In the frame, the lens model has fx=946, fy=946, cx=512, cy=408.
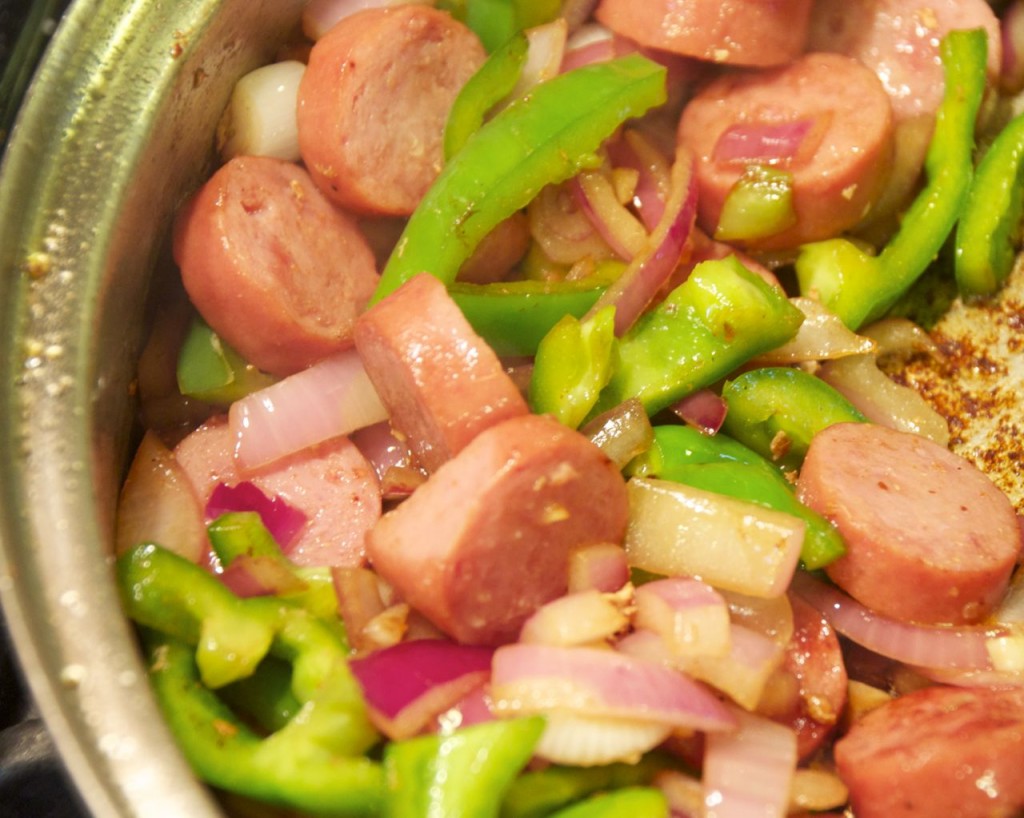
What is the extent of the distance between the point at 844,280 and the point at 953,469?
481 mm

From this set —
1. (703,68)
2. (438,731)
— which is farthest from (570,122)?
(438,731)

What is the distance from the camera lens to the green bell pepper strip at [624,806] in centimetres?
128

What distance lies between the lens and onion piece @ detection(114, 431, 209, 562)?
1.54m

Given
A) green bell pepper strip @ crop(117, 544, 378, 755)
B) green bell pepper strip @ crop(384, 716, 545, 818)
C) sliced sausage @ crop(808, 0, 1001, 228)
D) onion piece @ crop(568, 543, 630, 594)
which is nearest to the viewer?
green bell pepper strip @ crop(384, 716, 545, 818)

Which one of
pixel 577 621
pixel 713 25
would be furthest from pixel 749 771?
pixel 713 25

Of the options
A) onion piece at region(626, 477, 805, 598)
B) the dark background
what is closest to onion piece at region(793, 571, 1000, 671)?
onion piece at region(626, 477, 805, 598)

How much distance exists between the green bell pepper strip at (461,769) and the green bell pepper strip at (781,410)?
0.83 m

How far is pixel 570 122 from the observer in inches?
71.3

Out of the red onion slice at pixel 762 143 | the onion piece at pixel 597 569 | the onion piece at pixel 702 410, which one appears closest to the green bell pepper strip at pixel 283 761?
the onion piece at pixel 597 569

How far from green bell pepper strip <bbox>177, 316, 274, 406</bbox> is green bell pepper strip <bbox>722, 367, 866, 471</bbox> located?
919 mm

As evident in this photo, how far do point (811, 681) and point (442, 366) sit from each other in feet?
2.64

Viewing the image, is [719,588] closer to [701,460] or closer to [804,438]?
[701,460]

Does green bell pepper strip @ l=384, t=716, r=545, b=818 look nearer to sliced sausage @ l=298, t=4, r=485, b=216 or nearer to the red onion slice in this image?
sliced sausage @ l=298, t=4, r=485, b=216

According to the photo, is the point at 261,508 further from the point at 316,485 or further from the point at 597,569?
the point at 597,569
